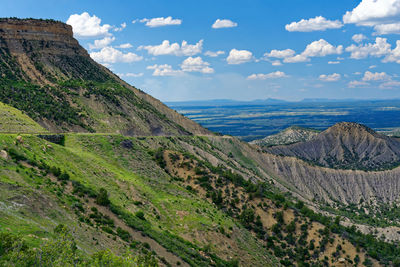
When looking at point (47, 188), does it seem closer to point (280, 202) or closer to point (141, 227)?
point (141, 227)

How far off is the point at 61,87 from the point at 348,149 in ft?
351

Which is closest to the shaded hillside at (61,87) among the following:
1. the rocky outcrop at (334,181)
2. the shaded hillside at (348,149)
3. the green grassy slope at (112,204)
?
the green grassy slope at (112,204)

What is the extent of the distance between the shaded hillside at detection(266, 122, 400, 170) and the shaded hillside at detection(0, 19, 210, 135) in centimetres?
5733

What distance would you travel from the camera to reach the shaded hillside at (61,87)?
7000cm

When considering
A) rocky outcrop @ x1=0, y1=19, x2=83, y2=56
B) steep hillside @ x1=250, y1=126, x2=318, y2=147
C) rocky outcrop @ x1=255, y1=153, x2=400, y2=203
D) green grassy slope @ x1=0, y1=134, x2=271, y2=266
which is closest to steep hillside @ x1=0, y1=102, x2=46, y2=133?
green grassy slope @ x1=0, y1=134, x2=271, y2=266

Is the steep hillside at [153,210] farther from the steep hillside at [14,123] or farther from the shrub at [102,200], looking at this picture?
the steep hillside at [14,123]

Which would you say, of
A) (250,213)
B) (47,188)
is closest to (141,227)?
(47,188)

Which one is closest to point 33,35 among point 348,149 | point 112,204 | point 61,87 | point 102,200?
point 61,87

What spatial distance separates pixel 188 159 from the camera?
193 ft

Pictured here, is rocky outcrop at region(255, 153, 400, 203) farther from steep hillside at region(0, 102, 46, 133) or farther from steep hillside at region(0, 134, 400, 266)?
steep hillside at region(0, 102, 46, 133)

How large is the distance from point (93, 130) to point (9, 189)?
44000 millimetres

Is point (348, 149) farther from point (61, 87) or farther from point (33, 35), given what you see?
point (33, 35)

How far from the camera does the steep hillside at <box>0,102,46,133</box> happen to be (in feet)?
168

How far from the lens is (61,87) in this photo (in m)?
81.8
